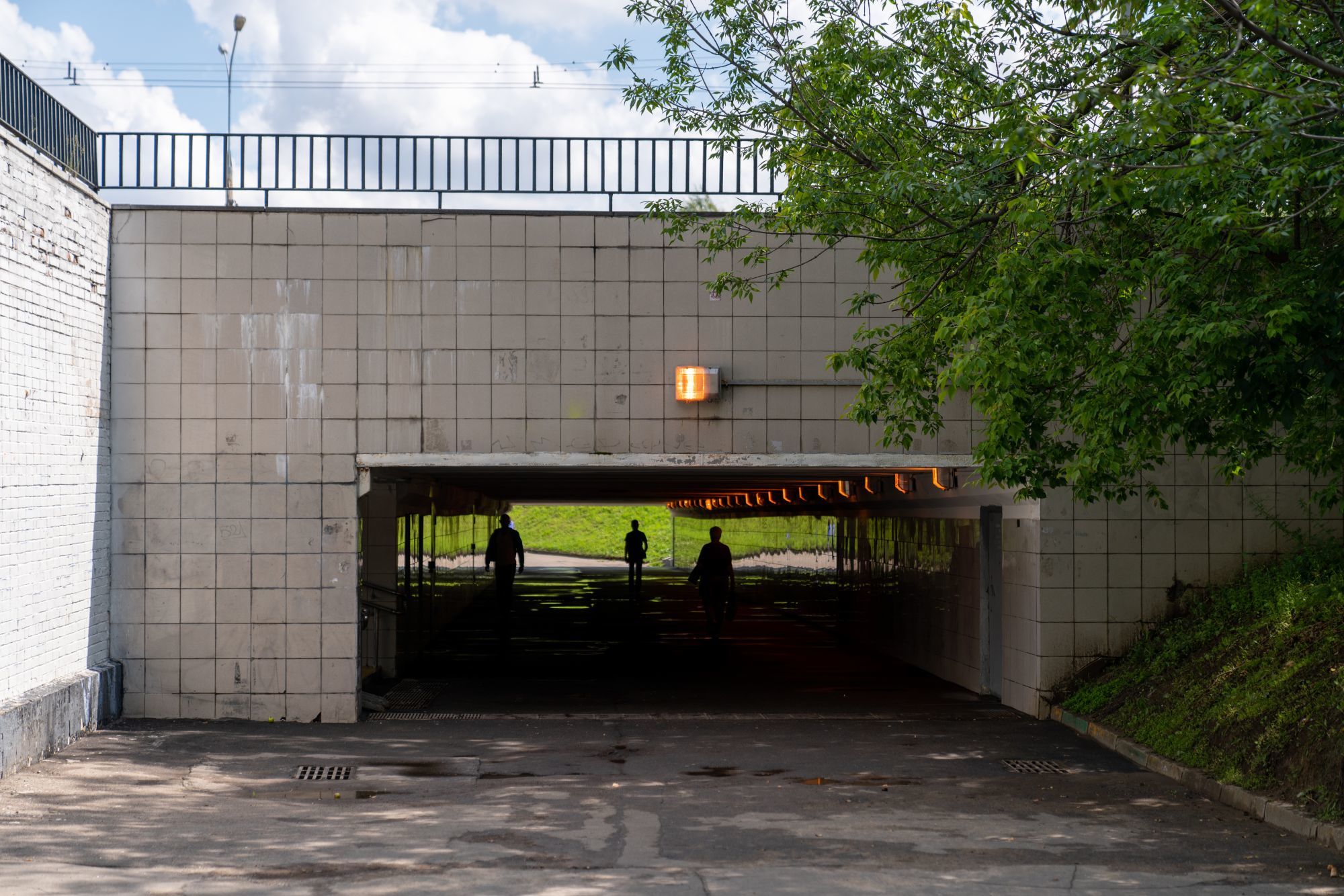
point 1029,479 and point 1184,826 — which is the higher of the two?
point 1029,479

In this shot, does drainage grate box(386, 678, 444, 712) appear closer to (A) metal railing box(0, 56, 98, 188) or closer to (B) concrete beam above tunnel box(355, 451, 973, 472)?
(B) concrete beam above tunnel box(355, 451, 973, 472)

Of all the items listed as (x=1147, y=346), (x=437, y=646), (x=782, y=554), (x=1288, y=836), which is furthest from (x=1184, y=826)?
(x=782, y=554)

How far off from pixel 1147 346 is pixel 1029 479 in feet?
3.82

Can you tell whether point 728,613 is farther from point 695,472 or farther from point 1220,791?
point 1220,791

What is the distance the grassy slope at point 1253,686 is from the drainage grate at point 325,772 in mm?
6206

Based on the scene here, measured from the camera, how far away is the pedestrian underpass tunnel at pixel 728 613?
1333 cm

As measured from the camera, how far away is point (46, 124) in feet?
35.5

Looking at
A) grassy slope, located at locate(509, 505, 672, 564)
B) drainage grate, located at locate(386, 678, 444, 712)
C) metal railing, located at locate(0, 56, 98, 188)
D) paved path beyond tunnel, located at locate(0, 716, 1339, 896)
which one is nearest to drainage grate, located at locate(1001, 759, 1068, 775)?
paved path beyond tunnel, located at locate(0, 716, 1339, 896)

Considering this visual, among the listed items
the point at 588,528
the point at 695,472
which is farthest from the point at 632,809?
the point at 588,528

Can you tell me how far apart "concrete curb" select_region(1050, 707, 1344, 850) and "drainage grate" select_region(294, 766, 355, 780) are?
6.04 meters

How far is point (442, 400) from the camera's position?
11.6 metres

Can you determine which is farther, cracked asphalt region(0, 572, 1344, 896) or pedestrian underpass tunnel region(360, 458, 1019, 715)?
pedestrian underpass tunnel region(360, 458, 1019, 715)

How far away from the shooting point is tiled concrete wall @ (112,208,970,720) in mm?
11484

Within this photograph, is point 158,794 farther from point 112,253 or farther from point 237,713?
point 112,253
